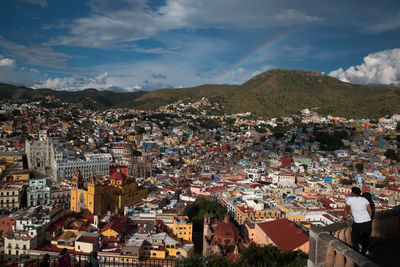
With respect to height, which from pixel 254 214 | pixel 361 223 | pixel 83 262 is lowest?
pixel 254 214

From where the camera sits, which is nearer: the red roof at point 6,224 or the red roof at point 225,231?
the red roof at point 225,231

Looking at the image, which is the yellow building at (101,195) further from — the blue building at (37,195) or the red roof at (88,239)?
the red roof at (88,239)

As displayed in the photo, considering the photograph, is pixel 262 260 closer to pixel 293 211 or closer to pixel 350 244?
pixel 350 244

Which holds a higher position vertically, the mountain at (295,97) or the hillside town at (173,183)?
the mountain at (295,97)

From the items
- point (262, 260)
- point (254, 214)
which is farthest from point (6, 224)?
point (254, 214)

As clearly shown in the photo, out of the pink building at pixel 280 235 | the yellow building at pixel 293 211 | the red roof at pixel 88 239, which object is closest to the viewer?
the red roof at pixel 88 239

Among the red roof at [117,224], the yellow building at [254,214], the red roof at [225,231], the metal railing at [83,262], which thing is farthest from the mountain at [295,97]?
the metal railing at [83,262]

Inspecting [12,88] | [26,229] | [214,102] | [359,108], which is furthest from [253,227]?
[12,88]

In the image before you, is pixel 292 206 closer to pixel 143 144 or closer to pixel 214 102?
pixel 143 144
